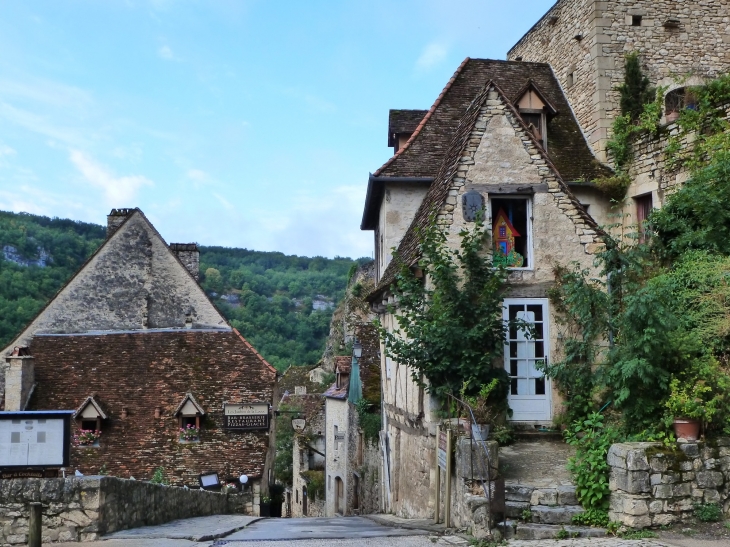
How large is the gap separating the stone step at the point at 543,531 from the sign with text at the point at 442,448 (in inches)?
50.9

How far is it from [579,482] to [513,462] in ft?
4.66

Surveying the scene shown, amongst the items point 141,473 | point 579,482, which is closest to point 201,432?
point 141,473

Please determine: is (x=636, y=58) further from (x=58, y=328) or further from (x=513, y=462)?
(x=58, y=328)

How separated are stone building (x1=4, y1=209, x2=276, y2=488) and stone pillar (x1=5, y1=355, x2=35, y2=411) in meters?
0.02

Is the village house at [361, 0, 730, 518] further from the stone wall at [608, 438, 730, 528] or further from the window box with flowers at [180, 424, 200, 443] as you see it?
the window box with flowers at [180, 424, 200, 443]

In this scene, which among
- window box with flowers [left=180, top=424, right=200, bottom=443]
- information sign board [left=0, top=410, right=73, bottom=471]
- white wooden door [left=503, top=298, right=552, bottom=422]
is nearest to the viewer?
information sign board [left=0, top=410, right=73, bottom=471]

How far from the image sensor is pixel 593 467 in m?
8.38

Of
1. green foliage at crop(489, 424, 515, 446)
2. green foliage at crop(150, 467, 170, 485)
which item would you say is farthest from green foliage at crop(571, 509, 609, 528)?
green foliage at crop(150, 467, 170, 485)

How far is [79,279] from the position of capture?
2094 centimetres

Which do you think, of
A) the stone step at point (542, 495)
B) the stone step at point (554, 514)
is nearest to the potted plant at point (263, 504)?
the stone step at point (542, 495)

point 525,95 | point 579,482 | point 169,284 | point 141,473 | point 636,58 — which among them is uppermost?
point 636,58

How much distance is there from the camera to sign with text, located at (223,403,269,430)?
1811 cm

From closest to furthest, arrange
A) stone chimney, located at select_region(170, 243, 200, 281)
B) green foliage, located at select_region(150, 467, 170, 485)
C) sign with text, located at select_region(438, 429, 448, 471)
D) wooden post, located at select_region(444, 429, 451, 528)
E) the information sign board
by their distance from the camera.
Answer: the information sign board, wooden post, located at select_region(444, 429, 451, 528), sign with text, located at select_region(438, 429, 448, 471), green foliage, located at select_region(150, 467, 170, 485), stone chimney, located at select_region(170, 243, 200, 281)

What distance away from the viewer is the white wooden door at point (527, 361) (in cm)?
1129
